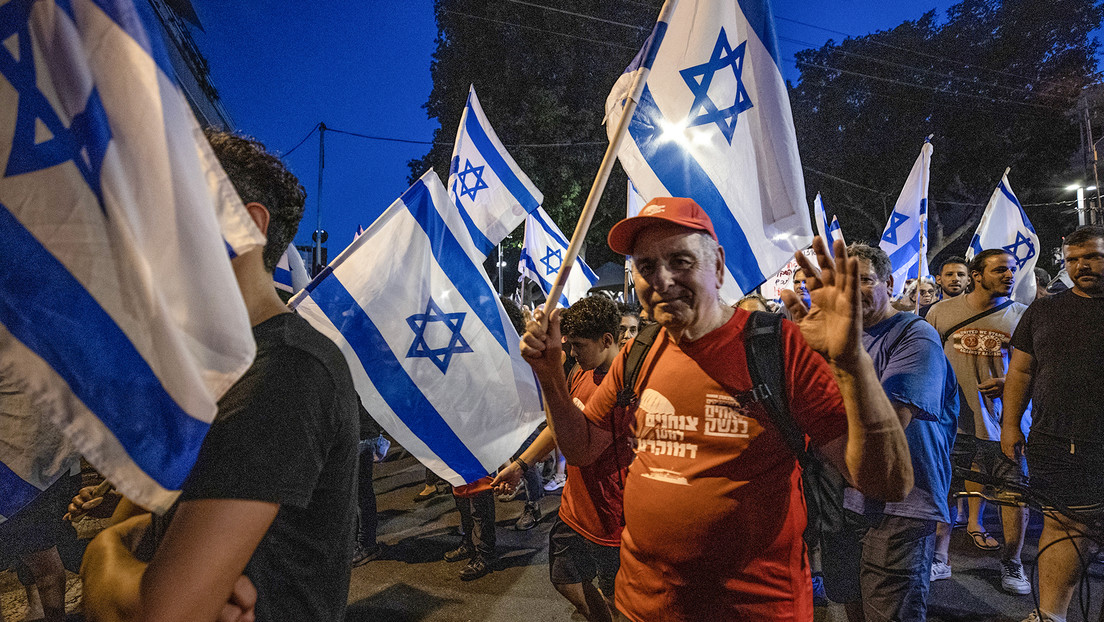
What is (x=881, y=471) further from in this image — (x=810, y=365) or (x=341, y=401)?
(x=341, y=401)

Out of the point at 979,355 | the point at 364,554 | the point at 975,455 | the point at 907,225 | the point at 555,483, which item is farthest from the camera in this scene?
the point at 555,483

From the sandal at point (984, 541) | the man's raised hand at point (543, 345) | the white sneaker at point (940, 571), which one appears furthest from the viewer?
the sandal at point (984, 541)

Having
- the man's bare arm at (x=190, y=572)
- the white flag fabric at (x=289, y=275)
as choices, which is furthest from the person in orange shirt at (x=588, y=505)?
the white flag fabric at (x=289, y=275)

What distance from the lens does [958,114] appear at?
23.3 metres

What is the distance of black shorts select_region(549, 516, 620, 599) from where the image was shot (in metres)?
3.25

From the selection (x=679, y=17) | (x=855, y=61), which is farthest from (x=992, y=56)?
(x=679, y=17)

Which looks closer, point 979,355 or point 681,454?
point 681,454

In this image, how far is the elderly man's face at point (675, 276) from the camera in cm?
212

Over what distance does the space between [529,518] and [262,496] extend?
5.60 meters

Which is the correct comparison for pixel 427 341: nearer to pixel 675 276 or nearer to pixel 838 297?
pixel 675 276

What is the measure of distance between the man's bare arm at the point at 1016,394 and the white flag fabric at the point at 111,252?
4.61 metres

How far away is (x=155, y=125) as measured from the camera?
104 centimetres

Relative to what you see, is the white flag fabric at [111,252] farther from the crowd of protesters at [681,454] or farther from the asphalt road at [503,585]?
the asphalt road at [503,585]

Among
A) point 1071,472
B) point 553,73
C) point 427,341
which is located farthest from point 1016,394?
point 553,73
